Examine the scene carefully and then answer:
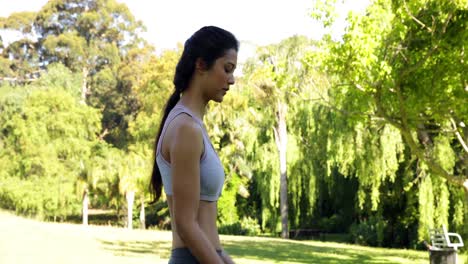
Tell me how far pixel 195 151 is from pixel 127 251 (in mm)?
18789

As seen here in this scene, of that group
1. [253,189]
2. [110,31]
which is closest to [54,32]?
[110,31]

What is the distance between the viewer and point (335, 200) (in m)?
34.2

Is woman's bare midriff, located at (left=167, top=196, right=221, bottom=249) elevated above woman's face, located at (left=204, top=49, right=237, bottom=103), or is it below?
below

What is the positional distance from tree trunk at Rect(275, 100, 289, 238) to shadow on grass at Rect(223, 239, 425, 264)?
5.42 m

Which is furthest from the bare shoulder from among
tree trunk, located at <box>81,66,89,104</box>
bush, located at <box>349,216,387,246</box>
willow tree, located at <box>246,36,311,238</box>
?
tree trunk, located at <box>81,66,89,104</box>

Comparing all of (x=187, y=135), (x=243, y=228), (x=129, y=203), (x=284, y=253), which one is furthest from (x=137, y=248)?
(x=187, y=135)

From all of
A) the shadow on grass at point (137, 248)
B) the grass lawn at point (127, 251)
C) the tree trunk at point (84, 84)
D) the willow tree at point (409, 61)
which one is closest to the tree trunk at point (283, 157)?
the grass lawn at point (127, 251)

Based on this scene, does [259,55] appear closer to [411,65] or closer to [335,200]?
[335,200]

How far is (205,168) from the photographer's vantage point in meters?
2.32

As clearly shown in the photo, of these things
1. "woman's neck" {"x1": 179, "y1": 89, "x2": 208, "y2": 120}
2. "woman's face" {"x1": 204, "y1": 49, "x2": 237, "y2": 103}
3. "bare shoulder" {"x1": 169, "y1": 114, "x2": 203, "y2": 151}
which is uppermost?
"woman's face" {"x1": 204, "y1": 49, "x2": 237, "y2": 103}

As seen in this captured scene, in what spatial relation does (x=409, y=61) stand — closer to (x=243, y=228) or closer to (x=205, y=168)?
(x=205, y=168)

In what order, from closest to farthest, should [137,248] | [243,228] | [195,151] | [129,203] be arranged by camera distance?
1. [195,151]
2. [137,248]
3. [243,228]
4. [129,203]

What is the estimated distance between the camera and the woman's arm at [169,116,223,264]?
226cm

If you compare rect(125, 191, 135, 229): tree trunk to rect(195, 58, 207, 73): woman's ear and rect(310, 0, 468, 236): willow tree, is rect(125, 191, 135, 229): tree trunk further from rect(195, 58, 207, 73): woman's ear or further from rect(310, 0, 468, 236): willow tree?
rect(195, 58, 207, 73): woman's ear
